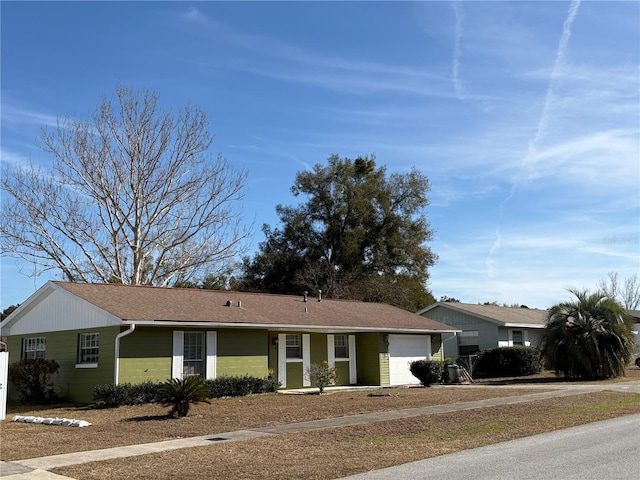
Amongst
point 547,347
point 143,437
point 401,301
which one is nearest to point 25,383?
point 143,437

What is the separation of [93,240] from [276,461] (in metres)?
26.4

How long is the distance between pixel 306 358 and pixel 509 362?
1205 centimetres

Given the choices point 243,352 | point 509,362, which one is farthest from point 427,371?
point 243,352

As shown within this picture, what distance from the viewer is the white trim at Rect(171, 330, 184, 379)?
1997 cm

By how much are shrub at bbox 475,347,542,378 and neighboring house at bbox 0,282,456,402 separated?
5847 millimetres

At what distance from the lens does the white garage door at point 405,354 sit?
89.7 feet

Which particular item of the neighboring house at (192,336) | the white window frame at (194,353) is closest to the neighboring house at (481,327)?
the neighboring house at (192,336)

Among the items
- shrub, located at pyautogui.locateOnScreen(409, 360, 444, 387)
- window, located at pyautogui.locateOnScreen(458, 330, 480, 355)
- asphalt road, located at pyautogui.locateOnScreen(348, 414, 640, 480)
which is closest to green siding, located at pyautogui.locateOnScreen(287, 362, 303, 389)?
shrub, located at pyautogui.locateOnScreen(409, 360, 444, 387)

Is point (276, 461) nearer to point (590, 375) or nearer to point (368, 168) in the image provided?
point (590, 375)

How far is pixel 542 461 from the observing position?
28.6 ft

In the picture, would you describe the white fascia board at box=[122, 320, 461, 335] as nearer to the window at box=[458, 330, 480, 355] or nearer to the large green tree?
the window at box=[458, 330, 480, 355]

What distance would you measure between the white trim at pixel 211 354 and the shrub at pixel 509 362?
53.2 feet

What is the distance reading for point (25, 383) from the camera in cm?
2038

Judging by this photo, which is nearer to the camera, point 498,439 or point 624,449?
point 624,449
